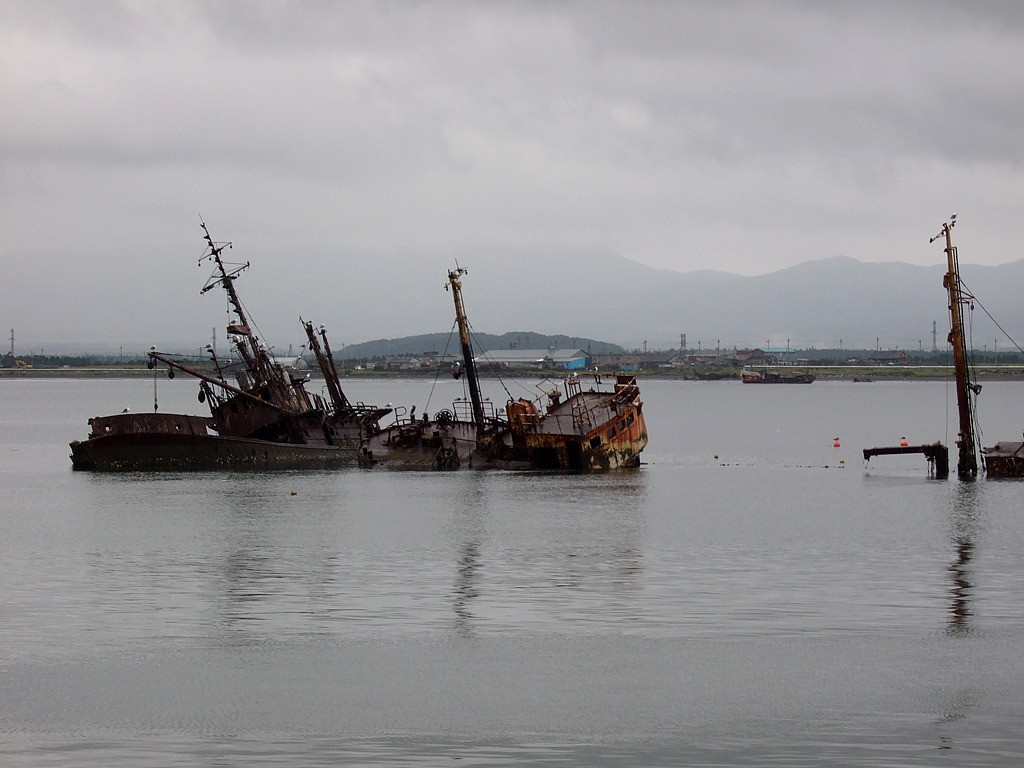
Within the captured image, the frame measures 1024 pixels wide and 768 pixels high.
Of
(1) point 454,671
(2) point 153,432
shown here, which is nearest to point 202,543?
(1) point 454,671

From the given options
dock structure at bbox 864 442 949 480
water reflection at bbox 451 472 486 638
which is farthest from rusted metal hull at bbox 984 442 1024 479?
water reflection at bbox 451 472 486 638

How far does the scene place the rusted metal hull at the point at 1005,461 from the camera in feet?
216

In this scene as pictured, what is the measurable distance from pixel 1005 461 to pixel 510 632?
141 ft

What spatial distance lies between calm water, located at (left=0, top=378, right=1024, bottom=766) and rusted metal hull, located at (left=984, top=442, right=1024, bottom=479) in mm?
4909

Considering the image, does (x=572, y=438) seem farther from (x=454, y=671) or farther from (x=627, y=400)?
(x=454, y=671)

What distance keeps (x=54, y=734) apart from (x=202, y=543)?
24063 millimetres

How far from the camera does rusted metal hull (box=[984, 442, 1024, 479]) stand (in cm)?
6575

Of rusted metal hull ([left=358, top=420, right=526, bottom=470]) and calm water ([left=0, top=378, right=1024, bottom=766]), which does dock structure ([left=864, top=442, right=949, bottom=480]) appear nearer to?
calm water ([left=0, top=378, right=1024, bottom=766])

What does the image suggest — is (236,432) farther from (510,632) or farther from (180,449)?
(510,632)

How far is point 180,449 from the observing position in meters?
73.5

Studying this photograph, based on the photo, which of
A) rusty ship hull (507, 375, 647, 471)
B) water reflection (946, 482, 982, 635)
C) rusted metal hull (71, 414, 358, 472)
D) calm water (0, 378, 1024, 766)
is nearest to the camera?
calm water (0, 378, 1024, 766)

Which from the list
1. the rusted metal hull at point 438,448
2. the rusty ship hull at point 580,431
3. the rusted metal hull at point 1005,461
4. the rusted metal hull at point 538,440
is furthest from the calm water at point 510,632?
the rusted metal hull at point 438,448

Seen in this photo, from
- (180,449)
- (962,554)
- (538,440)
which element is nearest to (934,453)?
(538,440)

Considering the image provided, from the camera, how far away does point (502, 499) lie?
2410 inches
